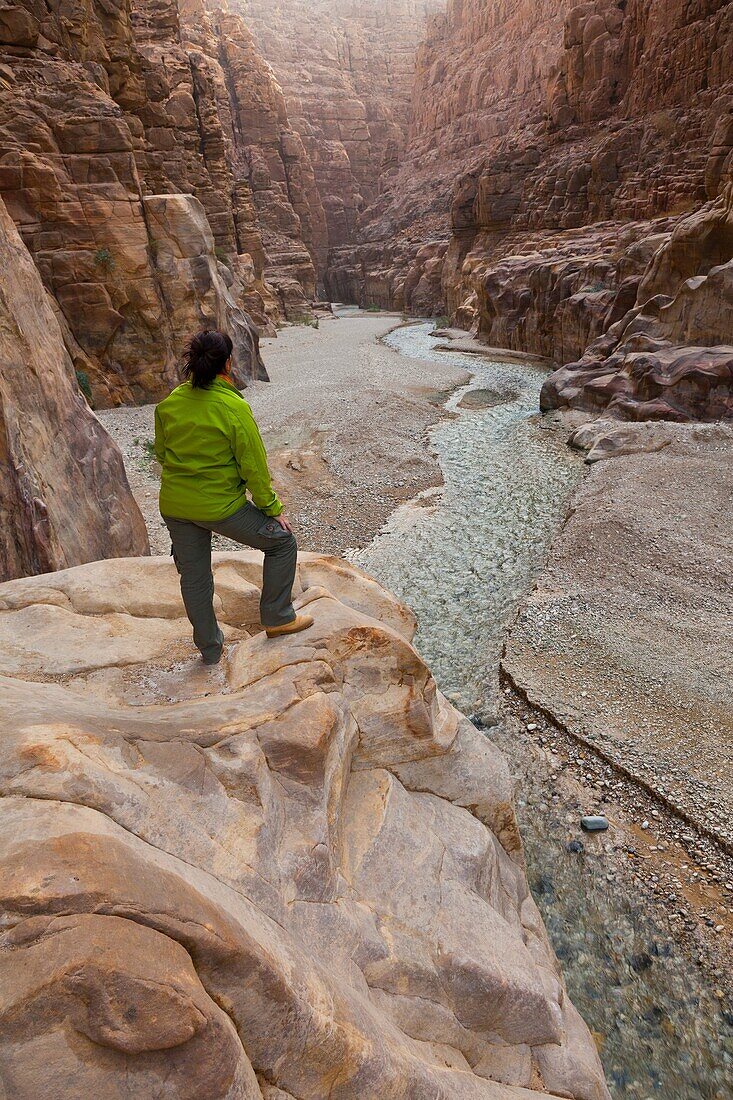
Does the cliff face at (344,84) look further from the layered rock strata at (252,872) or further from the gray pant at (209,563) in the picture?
the layered rock strata at (252,872)

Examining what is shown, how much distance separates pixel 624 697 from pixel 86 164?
55.8 feet

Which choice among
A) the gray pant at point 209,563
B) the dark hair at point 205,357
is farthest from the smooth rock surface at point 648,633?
the dark hair at point 205,357

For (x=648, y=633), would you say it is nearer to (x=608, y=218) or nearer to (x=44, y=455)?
(x=44, y=455)

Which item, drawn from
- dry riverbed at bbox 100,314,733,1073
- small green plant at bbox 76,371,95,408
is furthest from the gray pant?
small green plant at bbox 76,371,95,408

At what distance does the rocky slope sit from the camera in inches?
680

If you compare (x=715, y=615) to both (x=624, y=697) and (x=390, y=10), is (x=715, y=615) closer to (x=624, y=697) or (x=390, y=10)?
(x=624, y=697)

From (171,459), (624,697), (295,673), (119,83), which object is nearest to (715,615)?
(624,697)

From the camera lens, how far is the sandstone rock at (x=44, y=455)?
18.2 ft

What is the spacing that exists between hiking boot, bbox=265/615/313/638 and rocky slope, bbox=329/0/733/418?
14.1 m

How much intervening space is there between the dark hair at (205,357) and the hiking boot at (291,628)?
1538mm

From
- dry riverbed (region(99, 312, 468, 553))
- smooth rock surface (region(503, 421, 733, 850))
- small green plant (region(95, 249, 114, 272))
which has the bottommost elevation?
dry riverbed (region(99, 312, 468, 553))

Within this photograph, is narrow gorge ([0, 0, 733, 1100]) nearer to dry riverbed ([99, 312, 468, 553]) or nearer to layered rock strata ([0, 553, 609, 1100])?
layered rock strata ([0, 553, 609, 1100])

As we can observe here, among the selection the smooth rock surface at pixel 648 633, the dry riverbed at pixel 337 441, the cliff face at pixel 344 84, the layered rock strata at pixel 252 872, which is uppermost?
the cliff face at pixel 344 84

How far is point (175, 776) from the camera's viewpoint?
273 cm
